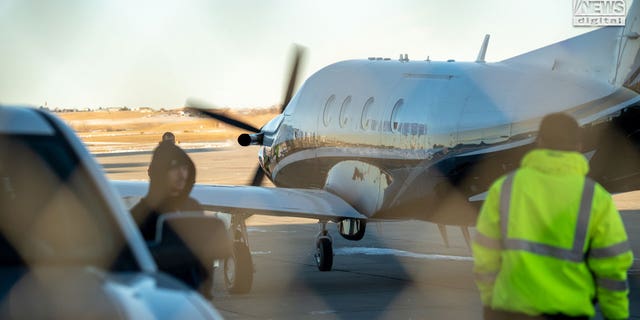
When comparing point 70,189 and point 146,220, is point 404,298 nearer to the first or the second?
point 146,220

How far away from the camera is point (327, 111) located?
70.3 feet

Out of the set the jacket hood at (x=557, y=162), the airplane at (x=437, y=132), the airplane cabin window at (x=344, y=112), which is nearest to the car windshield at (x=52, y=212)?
the jacket hood at (x=557, y=162)

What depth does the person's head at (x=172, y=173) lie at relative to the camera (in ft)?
29.0

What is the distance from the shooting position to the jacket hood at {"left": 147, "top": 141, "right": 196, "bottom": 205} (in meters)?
8.77

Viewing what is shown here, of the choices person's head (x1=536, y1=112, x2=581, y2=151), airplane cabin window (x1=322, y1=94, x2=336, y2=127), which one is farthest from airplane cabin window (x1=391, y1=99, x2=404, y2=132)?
person's head (x1=536, y1=112, x2=581, y2=151)

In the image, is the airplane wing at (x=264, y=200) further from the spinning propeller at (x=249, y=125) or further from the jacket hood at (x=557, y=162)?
the jacket hood at (x=557, y=162)

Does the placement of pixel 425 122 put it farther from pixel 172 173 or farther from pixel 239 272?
pixel 172 173

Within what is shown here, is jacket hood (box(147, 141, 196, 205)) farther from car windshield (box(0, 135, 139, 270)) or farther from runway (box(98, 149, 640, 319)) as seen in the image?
runway (box(98, 149, 640, 319))

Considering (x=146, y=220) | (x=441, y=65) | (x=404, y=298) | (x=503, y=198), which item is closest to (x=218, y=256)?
(x=503, y=198)

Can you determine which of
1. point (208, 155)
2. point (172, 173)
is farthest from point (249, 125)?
point (208, 155)

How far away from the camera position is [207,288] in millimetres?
8602

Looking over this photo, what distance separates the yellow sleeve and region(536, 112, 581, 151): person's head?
329mm

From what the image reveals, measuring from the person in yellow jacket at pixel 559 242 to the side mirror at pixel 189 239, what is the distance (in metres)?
1.83

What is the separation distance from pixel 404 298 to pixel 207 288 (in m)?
7.62
